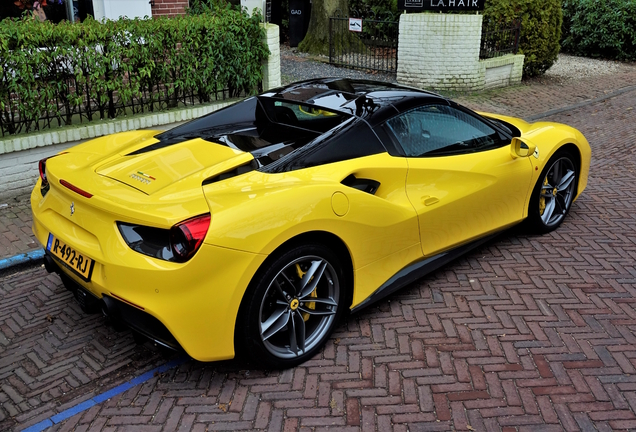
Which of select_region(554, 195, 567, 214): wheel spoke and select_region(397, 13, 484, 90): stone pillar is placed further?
select_region(397, 13, 484, 90): stone pillar

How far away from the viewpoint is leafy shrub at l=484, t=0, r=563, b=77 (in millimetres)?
11805

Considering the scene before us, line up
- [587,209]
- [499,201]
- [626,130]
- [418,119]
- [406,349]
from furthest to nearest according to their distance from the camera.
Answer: [626,130] → [587,209] → [499,201] → [418,119] → [406,349]

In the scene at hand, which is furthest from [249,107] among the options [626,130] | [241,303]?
[626,130]

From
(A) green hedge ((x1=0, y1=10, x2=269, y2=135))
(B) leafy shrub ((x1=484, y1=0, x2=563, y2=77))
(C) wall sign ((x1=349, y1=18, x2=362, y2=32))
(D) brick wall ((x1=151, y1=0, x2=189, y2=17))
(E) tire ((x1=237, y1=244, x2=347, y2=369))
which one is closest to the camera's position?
(E) tire ((x1=237, y1=244, x2=347, y2=369))

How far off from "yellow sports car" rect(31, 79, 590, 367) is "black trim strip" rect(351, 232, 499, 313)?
1 cm

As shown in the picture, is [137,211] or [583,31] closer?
[137,211]

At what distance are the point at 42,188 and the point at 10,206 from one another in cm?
247

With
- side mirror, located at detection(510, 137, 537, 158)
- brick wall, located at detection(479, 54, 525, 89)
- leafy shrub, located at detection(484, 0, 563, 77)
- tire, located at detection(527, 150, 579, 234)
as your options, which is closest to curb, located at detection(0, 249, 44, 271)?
side mirror, located at detection(510, 137, 537, 158)

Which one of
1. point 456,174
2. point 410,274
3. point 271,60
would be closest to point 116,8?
point 271,60

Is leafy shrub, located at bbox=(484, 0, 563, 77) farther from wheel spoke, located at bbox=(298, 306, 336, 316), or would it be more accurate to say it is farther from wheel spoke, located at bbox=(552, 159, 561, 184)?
wheel spoke, located at bbox=(298, 306, 336, 316)

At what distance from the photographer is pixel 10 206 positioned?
19.4ft

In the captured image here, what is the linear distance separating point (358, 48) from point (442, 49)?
2898mm

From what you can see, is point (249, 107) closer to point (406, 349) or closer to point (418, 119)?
point (418, 119)

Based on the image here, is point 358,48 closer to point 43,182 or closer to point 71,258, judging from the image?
point 43,182
